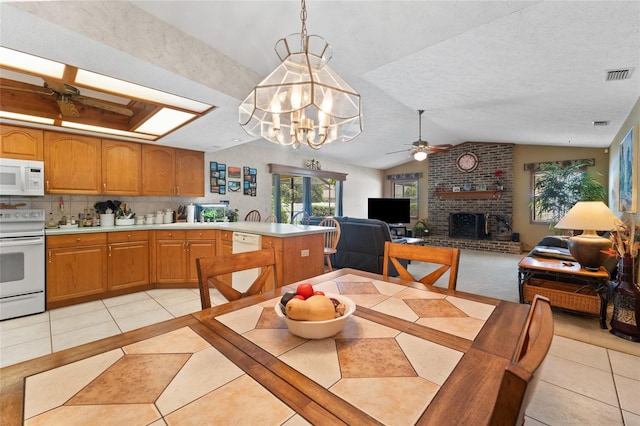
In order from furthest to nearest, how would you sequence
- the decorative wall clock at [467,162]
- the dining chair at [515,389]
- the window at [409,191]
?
the window at [409,191]
the decorative wall clock at [467,162]
the dining chair at [515,389]

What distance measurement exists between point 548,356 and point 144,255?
4.49 meters

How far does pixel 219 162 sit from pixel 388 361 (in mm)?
4833

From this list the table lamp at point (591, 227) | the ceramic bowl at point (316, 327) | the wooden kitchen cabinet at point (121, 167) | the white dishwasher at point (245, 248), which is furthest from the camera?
the wooden kitchen cabinet at point (121, 167)

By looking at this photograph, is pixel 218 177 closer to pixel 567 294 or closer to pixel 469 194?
pixel 567 294

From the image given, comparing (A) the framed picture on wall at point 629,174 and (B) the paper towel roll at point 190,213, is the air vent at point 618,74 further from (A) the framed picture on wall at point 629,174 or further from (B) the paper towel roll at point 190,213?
(B) the paper towel roll at point 190,213

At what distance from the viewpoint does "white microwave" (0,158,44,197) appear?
9.41 ft

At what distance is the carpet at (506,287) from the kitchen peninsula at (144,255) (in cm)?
226

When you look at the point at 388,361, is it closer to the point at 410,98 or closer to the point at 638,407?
the point at 638,407

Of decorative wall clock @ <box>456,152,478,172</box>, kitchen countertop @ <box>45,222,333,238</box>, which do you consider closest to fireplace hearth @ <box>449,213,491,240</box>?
decorative wall clock @ <box>456,152,478,172</box>

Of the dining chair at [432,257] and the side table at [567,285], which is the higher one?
the dining chair at [432,257]

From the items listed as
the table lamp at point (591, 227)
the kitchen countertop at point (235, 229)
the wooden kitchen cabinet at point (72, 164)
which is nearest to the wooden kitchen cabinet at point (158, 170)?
the wooden kitchen cabinet at point (72, 164)

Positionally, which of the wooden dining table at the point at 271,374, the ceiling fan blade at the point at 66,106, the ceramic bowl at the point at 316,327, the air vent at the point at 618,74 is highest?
the air vent at the point at 618,74

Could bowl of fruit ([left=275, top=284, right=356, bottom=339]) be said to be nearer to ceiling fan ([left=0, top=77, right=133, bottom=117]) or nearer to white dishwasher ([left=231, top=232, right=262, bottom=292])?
white dishwasher ([left=231, top=232, right=262, bottom=292])

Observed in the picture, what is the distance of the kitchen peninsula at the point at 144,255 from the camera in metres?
3.02
